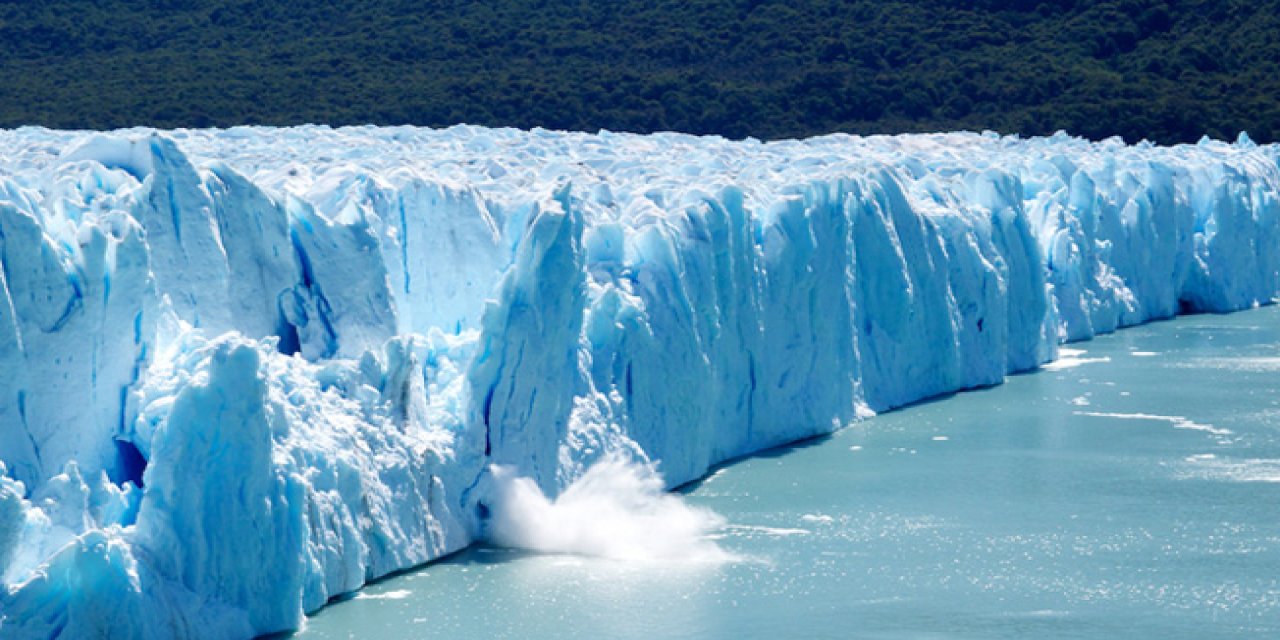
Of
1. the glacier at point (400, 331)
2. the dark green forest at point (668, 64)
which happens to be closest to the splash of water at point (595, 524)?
the glacier at point (400, 331)

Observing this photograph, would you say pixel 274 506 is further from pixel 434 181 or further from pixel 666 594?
pixel 434 181

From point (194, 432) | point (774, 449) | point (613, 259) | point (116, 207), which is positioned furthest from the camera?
point (774, 449)

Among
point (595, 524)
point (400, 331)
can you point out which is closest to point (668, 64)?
point (400, 331)

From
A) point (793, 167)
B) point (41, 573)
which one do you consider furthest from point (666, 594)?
point (793, 167)

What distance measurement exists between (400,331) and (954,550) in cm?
325

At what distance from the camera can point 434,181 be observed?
12008 millimetres

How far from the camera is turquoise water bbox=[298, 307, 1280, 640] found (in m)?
9.52

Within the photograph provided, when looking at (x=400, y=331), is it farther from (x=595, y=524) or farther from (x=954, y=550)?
(x=954, y=550)

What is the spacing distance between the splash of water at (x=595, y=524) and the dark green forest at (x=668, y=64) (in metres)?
19.6

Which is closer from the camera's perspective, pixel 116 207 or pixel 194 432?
pixel 194 432

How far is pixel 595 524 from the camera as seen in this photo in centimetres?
1085

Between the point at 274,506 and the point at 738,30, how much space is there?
28241 millimetres

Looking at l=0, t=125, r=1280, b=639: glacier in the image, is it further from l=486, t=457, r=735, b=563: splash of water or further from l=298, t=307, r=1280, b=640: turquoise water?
l=298, t=307, r=1280, b=640: turquoise water

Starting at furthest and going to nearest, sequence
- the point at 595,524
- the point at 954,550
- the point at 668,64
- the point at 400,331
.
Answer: the point at 668,64, the point at 400,331, the point at 954,550, the point at 595,524
